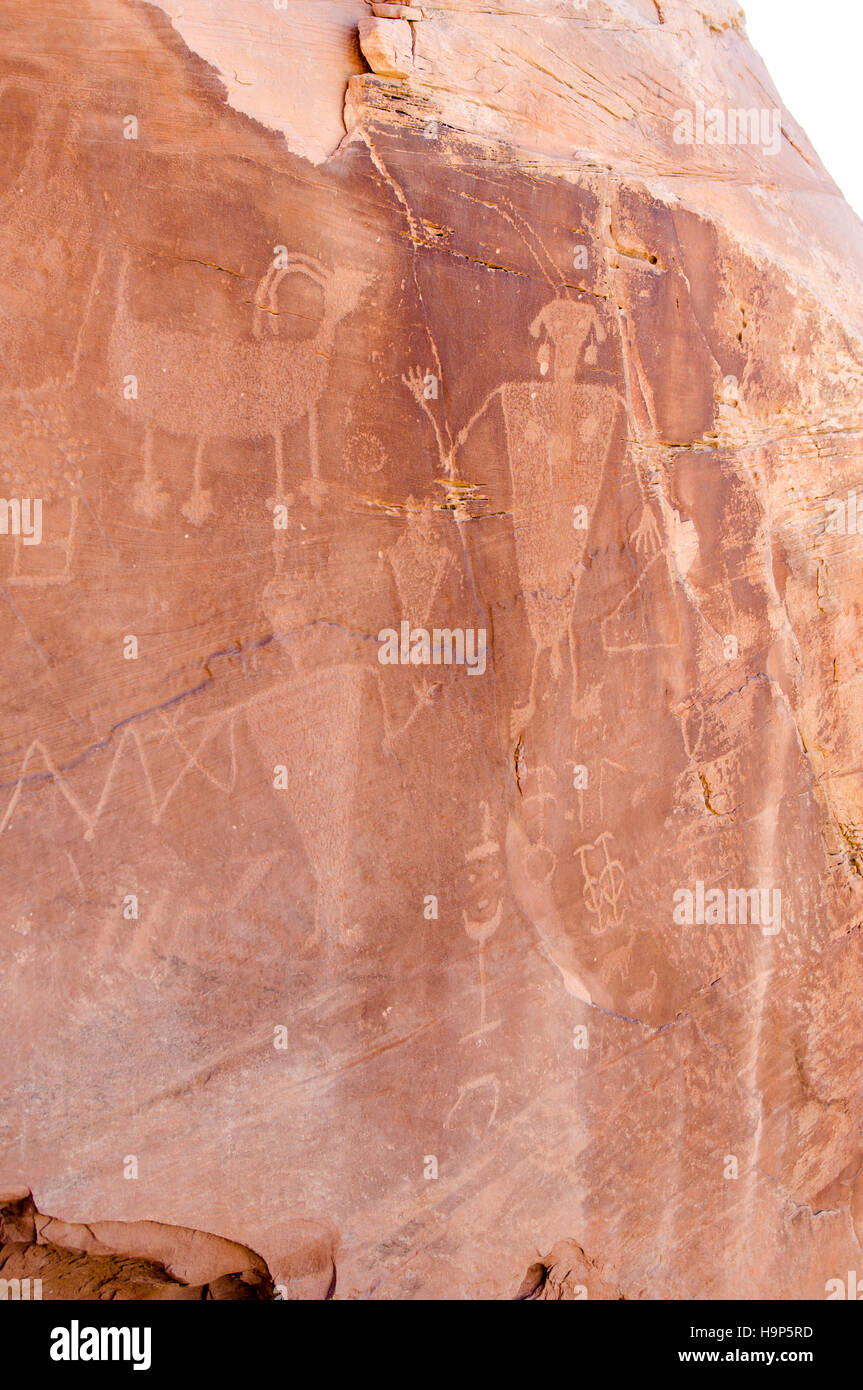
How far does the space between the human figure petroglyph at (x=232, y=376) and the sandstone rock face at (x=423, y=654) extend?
14 millimetres

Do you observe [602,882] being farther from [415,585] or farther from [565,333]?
[565,333]

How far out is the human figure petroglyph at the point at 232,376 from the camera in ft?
9.86

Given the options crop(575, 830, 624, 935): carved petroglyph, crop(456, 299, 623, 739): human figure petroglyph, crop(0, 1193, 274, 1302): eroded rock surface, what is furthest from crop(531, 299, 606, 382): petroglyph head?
crop(0, 1193, 274, 1302): eroded rock surface

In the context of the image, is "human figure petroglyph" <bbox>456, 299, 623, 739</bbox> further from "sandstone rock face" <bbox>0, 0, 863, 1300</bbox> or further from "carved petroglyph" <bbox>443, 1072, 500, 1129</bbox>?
"carved petroglyph" <bbox>443, 1072, 500, 1129</bbox>

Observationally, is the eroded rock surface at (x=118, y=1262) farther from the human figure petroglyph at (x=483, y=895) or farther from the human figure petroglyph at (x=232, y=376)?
the human figure petroglyph at (x=232, y=376)

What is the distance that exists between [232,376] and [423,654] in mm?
1253

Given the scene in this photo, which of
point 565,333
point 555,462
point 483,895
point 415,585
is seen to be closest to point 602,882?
point 483,895

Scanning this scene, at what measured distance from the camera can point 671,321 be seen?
3.75m

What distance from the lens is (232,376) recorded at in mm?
3100

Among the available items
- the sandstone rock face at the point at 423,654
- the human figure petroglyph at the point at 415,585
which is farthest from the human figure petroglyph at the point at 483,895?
the human figure petroglyph at the point at 415,585

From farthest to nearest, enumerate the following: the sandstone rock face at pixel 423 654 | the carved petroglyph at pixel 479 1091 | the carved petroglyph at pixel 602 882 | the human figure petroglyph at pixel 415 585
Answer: the carved petroglyph at pixel 602 882
the carved petroglyph at pixel 479 1091
the human figure petroglyph at pixel 415 585
the sandstone rock face at pixel 423 654

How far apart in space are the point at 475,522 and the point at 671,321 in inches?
52.4

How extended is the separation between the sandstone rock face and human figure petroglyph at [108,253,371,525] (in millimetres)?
14

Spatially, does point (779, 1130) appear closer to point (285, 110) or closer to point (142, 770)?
point (142, 770)
